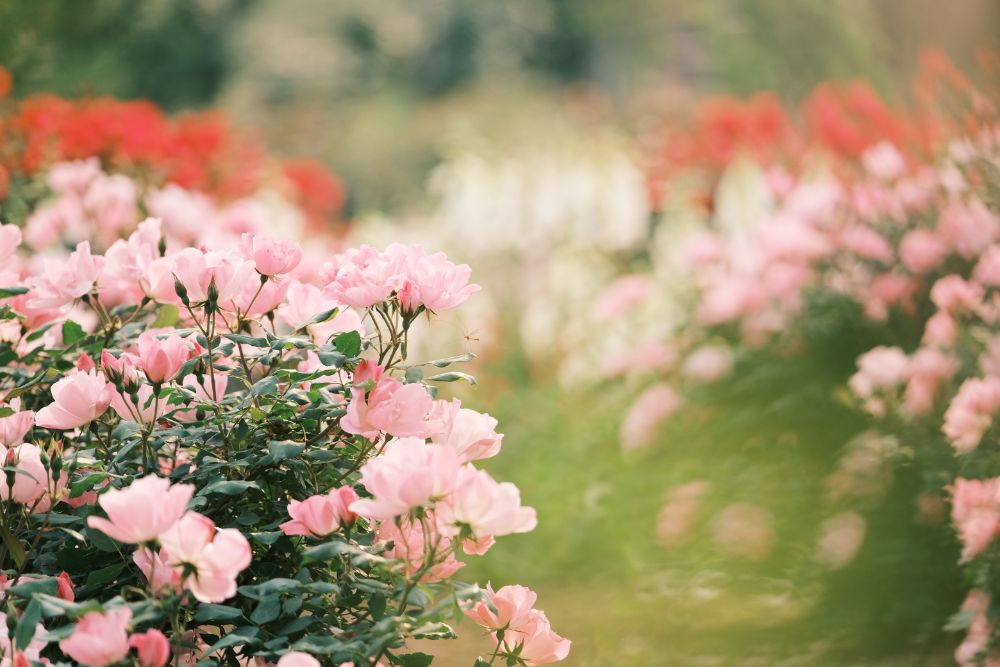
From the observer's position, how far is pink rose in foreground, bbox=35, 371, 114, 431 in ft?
3.07

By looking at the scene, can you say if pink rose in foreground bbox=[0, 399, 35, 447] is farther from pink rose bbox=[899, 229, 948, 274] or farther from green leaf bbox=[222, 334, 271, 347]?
pink rose bbox=[899, 229, 948, 274]

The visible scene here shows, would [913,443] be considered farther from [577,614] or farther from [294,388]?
[294,388]

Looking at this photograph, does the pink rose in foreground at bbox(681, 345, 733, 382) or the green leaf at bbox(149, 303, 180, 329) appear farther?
the pink rose in foreground at bbox(681, 345, 733, 382)

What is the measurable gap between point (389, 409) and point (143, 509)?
237 millimetres

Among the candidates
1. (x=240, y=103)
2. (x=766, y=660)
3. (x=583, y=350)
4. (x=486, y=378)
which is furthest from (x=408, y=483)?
(x=240, y=103)

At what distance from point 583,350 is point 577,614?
1.30 m

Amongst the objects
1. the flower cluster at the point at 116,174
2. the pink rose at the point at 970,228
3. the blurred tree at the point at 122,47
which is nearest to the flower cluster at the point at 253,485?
the flower cluster at the point at 116,174

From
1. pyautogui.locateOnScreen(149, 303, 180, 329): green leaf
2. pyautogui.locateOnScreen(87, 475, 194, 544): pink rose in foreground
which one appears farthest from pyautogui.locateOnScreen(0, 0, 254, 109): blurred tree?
pyautogui.locateOnScreen(87, 475, 194, 544): pink rose in foreground

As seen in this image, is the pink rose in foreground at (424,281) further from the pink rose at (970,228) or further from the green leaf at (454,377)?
the pink rose at (970,228)

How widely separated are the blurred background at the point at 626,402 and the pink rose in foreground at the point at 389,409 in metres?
0.88

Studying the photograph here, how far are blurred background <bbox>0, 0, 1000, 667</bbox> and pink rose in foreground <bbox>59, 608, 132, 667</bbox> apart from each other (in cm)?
110

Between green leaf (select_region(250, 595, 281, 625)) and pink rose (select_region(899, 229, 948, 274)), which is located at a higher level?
pink rose (select_region(899, 229, 948, 274))

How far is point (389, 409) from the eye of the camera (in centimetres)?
90

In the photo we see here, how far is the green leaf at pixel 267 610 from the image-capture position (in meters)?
0.86
